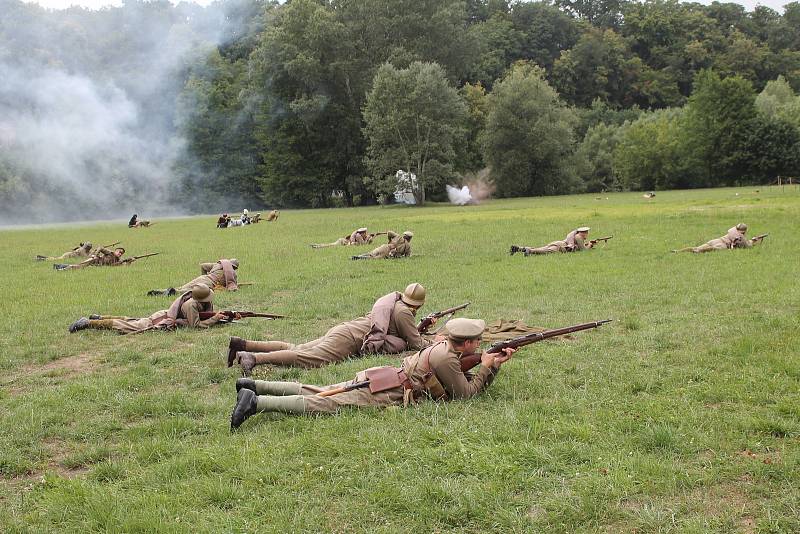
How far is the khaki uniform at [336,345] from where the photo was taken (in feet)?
31.1

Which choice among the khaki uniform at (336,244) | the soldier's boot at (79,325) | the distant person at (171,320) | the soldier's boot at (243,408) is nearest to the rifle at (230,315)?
the distant person at (171,320)

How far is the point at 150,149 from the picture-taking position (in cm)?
6812

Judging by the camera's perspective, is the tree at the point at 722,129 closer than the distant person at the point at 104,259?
No

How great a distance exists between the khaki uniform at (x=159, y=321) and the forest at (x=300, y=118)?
46720 mm

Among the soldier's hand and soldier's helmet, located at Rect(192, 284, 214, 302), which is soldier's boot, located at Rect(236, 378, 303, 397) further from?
soldier's helmet, located at Rect(192, 284, 214, 302)

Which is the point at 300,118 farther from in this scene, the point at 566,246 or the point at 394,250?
the point at 566,246

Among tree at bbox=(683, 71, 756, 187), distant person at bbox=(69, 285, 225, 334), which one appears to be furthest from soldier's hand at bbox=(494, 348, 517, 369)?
tree at bbox=(683, 71, 756, 187)

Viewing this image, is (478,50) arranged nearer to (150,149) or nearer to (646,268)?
(150,149)

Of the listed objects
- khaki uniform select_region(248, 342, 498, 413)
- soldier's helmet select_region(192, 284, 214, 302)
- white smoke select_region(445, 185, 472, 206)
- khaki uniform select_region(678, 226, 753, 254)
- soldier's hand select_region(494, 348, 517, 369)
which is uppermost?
white smoke select_region(445, 185, 472, 206)

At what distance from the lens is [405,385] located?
7672 mm

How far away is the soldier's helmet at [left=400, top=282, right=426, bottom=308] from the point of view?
9672 millimetres

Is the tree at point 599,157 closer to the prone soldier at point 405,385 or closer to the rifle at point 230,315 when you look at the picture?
the rifle at point 230,315

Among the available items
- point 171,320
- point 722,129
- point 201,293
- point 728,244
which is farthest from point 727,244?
point 722,129

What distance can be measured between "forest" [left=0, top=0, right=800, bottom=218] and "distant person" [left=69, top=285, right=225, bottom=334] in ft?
153
